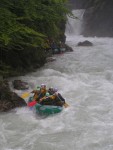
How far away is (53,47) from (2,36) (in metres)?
10.4

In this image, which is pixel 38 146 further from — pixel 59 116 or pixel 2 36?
pixel 2 36

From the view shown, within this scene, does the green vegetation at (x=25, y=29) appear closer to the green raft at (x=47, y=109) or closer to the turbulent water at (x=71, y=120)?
the turbulent water at (x=71, y=120)

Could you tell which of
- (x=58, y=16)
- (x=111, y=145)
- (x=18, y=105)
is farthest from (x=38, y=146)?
(x=58, y=16)

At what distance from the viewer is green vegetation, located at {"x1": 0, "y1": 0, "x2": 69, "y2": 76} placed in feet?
35.8

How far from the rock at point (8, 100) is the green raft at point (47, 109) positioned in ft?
2.52

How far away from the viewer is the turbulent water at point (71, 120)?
7738 millimetres

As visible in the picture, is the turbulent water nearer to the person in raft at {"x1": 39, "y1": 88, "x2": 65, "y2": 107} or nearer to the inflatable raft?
the inflatable raft

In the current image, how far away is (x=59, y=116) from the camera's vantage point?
934cm

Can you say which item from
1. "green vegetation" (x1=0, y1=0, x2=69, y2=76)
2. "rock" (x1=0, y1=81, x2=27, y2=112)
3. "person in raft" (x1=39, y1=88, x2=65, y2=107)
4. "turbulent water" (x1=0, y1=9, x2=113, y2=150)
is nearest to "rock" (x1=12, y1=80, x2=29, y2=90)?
"turbulent water" (x1=0, y1=9, x2=113, y2=150)

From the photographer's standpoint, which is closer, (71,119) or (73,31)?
(71,119)

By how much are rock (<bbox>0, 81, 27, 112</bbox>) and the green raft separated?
30.3 inches

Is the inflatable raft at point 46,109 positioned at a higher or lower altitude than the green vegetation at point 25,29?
lower

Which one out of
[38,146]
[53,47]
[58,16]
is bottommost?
[38,146]

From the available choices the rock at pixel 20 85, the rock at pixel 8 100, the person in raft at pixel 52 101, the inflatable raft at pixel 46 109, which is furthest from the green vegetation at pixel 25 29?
the inflatable raft at pixel 46 109
